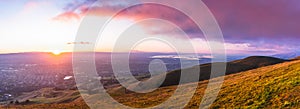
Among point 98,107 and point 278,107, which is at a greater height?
point 278,107

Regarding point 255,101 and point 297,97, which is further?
point 255,101

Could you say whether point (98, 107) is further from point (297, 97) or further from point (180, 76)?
point (180, 76)

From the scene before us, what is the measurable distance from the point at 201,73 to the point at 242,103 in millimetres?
80222

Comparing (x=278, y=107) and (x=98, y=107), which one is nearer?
(x=278, y=107)

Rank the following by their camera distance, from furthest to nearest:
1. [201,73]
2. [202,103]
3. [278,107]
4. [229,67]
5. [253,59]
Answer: [253,59] < [229,67] < [201,73] < [202,103] < [278,107]

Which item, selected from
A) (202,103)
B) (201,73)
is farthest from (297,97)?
(201,73)

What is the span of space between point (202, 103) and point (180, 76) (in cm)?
7533

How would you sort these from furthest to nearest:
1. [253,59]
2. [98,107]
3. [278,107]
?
[253,59]
[98,107]
[278,107]

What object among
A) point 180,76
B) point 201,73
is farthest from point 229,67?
point 180,76

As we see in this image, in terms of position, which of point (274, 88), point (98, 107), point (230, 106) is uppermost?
point (274, 88)

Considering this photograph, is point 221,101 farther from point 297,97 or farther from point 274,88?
point 297,97

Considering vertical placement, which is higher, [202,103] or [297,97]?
[297,97]

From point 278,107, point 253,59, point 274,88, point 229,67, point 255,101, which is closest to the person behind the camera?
point 278,107

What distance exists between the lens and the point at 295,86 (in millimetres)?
33781
